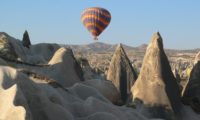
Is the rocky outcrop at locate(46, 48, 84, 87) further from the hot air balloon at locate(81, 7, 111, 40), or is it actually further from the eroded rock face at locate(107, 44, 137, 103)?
the hot air balloon at locate(81, 7, 111, 40)

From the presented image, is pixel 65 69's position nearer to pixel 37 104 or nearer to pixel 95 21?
pixel 37 104

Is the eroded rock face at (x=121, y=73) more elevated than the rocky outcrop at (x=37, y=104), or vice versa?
the rocky outcrop at (x=37, y=104)

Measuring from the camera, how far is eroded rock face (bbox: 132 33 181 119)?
1627 centimetres

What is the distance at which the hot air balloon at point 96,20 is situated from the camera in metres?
35.9

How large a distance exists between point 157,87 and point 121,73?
18.9 feet

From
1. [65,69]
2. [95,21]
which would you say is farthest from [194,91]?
[95,21]

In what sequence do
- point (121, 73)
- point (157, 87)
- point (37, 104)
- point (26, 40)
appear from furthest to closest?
point (26, 40) → point (121, 73) → point (157, 87) → point (37, 104)

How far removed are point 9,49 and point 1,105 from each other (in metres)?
13.1

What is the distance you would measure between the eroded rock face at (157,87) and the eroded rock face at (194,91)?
2.59ft

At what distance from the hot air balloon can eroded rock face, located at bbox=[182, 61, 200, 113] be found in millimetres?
17508

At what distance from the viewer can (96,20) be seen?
3578cm

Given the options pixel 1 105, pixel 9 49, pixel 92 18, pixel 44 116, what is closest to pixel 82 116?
pixel 44 116

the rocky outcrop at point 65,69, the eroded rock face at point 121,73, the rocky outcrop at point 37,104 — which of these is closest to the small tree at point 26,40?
the eroded rock face at point 121,73

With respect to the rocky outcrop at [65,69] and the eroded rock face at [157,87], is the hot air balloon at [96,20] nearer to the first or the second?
the eroded rock face at [157,87]
